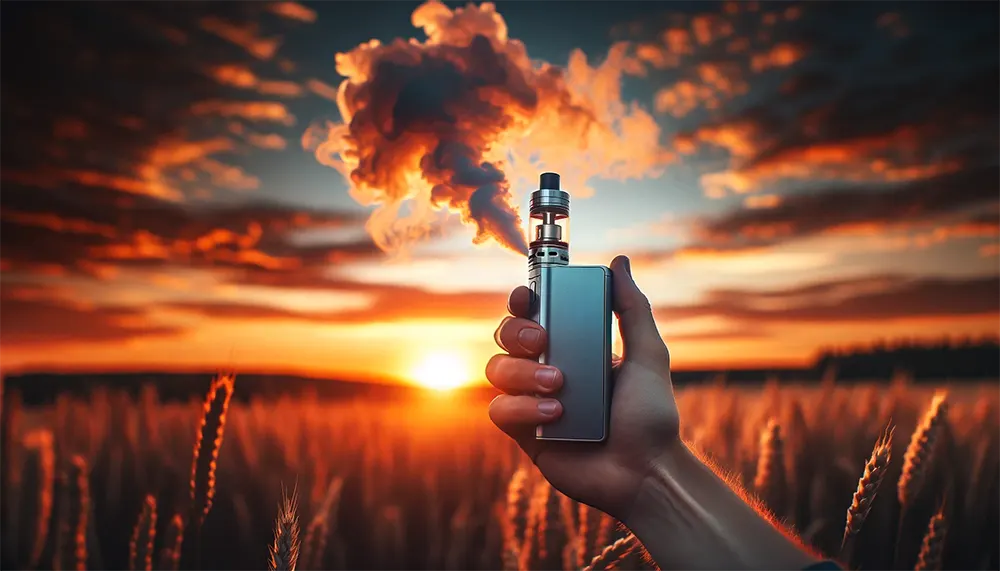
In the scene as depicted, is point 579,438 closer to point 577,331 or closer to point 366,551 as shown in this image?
point 577,331

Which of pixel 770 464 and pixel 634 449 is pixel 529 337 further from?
pixel 770 464

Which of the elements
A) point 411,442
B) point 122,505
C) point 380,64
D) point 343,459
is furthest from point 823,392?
point 122,505

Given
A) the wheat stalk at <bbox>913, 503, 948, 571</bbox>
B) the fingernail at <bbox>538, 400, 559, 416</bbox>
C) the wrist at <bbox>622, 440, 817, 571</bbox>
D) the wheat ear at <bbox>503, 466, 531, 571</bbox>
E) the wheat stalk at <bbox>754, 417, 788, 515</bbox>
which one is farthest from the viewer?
the wheat stalk at <bbox>754, 417, 788, 515</bbox>

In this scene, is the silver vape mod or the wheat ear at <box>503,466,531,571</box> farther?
the wheat ear at <box>503,466,531,571</box>

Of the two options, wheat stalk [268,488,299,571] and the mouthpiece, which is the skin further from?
wheat stalk [268,488,299,571]

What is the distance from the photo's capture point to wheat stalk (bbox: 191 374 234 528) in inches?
62.7

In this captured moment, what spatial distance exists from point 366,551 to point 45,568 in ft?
3.64

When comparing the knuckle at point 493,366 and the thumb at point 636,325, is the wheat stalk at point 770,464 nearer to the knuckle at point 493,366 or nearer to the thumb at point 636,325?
the thumb at point 636,325

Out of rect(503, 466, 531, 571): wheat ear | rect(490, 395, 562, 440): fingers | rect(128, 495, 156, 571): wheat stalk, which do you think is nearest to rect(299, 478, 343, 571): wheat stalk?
rect(128, 495, 156, 571): wheat stalk

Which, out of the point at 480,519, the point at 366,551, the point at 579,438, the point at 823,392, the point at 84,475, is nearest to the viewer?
the point at 579,438

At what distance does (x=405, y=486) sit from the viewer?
3.57m

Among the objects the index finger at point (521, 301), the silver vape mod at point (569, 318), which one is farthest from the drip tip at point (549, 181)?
the index finger at point (521, 301)

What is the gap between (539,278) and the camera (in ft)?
5.20

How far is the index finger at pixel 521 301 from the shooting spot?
5.29 ft
